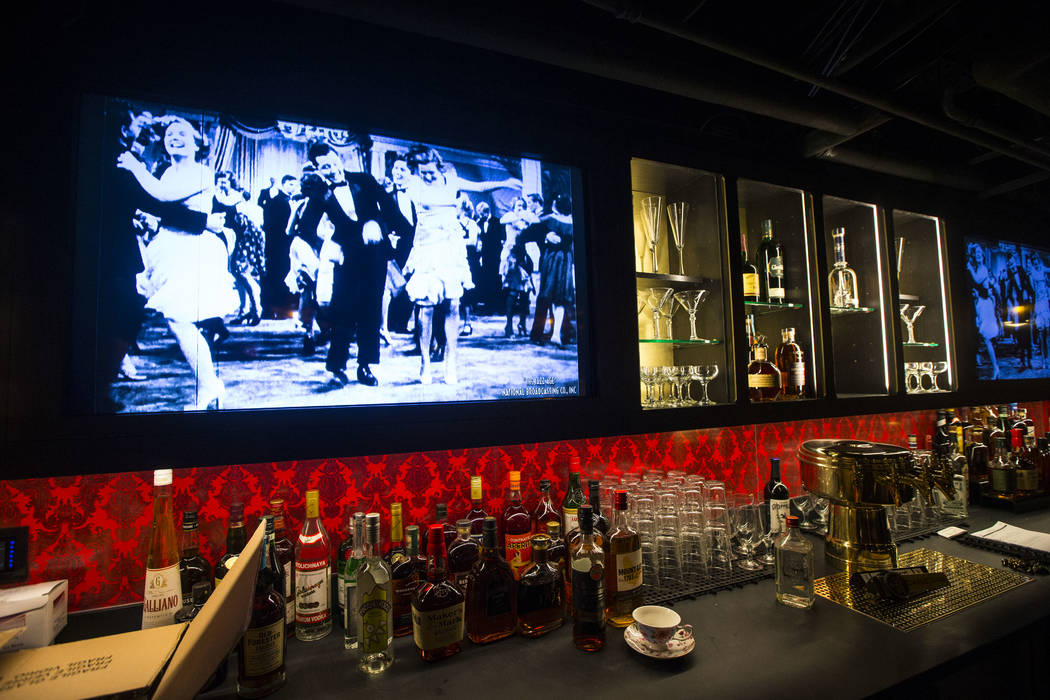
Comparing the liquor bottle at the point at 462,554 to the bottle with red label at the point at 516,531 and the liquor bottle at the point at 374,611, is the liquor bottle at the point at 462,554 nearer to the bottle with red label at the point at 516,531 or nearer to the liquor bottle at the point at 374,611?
the bottle with red label at the point at 516,531

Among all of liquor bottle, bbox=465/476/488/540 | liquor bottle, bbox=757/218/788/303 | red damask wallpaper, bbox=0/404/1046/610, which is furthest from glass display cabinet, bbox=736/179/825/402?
liquor bottle, bbox=465/476/488/540

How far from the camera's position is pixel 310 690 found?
109 centimetres

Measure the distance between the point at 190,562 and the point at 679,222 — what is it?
6.64 feet

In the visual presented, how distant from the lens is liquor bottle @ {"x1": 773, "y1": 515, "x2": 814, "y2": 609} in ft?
4.79

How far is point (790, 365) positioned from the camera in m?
1.99

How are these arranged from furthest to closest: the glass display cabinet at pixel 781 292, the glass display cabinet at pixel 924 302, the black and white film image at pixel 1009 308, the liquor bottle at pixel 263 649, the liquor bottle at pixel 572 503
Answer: the black and white film image at pixel 1009 308
the glass display cabinet at pixel 924 302
the glass display cabinet at pixel 781 292
the liquor bottle at pixel 572 503
the liquor bottle at pixel 263 649

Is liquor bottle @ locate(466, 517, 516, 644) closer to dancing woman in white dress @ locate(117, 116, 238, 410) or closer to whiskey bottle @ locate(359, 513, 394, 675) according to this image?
whiskey bottle @ locate(359, 513, 394, 675)

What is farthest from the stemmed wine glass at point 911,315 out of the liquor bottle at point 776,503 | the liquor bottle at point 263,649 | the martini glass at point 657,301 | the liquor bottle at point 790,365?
the liquor bottle at point 263,649

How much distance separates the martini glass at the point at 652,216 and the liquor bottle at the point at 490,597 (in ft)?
4.04

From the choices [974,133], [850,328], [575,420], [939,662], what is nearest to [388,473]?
[575,420]

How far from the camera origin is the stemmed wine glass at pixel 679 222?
192 cm

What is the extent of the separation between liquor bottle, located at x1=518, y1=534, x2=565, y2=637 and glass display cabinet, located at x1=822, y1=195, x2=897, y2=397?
5.24 feet

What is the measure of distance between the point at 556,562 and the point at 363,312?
96cm

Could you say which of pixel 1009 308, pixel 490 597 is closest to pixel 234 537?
pixel 490 597
